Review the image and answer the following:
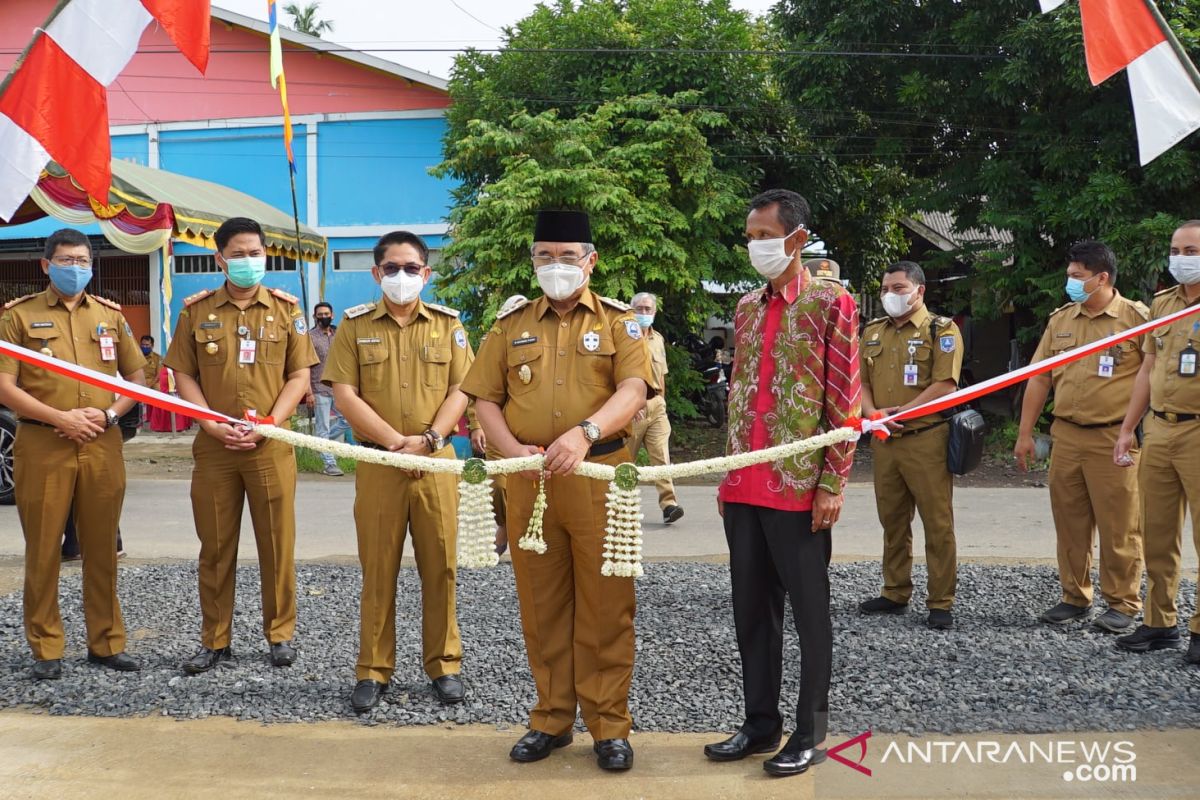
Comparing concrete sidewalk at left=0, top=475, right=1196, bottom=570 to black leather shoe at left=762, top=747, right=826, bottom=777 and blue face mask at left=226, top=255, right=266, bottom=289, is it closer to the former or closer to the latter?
blue face mask at left=226, top=255, right=266, bottom=289

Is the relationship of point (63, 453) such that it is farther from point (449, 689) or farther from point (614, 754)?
point (614, 754)

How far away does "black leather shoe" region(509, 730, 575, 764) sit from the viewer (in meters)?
3.75

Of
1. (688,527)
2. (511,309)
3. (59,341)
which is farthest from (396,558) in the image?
(688,527)

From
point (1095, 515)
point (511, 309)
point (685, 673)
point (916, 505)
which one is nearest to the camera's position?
point (511, 309)

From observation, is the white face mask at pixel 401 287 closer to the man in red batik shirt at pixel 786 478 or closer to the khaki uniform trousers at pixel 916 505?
the man in red batik shirt at pixel 786 478

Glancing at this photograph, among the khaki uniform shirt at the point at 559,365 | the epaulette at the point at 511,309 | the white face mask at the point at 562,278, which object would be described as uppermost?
the white face mask at the point at 562,278

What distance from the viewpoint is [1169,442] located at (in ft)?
16.1

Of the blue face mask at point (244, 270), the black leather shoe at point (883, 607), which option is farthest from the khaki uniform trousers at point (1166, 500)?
the blue face mask at point (244, 270)

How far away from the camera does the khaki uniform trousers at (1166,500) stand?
484cm

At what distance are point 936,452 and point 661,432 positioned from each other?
10.6 ft

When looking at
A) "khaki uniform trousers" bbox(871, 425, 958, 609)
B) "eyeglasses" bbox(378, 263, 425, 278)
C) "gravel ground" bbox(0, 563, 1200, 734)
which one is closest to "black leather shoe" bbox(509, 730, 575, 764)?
"gravel ground" bbox(0, 563, 1200, 734)

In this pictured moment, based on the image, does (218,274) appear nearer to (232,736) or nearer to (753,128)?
(753,128)

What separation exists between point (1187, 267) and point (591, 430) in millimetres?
3058

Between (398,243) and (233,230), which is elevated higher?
(233,230)
